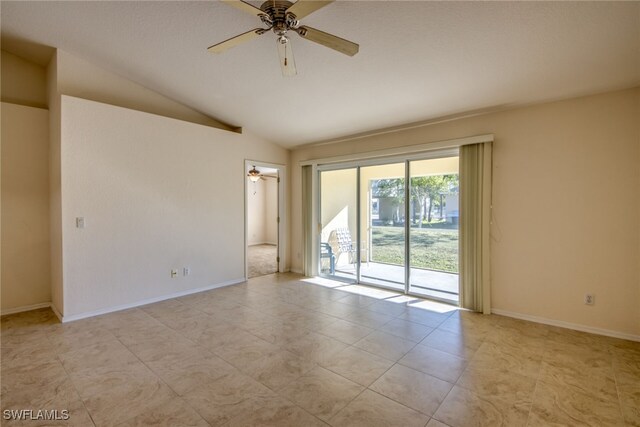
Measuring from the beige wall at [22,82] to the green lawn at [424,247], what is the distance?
5344 mm

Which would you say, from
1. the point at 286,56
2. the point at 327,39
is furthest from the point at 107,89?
the point at 327,39

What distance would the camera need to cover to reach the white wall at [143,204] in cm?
355

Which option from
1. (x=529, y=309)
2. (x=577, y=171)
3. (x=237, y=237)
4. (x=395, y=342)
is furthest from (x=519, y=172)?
(x=237, y=237)

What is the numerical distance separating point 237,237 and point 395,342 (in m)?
3.38

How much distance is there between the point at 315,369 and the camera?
249cm

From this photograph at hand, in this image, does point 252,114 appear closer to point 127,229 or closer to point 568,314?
point 127,229

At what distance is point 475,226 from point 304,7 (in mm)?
3263

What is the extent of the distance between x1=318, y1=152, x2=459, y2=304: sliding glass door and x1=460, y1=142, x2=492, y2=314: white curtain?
0.70ft

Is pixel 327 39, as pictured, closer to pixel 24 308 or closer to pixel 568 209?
pixel 568 209

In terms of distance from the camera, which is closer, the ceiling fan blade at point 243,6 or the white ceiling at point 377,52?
the ceiling fan blade at point 243,6

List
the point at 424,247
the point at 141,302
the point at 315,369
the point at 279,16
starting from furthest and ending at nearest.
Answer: the point at 424,247 < the point at 141,302 < the point at 315,369 < the point at 279,16

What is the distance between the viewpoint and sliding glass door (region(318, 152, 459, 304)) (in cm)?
425

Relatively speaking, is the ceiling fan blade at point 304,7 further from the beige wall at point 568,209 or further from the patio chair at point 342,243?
the patio chair at point 342,243

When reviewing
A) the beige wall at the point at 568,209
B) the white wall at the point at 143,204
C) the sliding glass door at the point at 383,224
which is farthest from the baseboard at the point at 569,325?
the white wall at the point at 143,204
